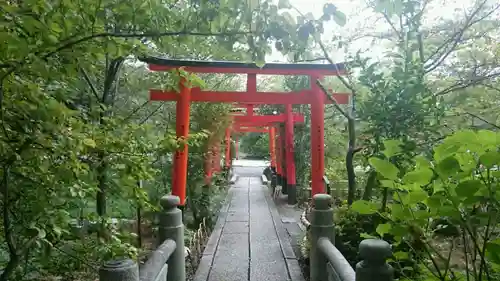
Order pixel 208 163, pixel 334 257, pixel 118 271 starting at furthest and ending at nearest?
pixel 208 163 → pixel 334 257 → pixel 118 271

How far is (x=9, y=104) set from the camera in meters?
1.48

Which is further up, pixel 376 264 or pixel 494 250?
pixel 494 250

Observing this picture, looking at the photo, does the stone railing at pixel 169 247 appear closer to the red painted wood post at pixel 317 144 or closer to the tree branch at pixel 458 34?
the tree branch at pixel 458 34

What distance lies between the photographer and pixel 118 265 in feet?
5.93

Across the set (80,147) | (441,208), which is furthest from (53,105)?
(441,208)

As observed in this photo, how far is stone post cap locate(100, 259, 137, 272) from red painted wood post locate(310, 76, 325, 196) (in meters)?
5.15

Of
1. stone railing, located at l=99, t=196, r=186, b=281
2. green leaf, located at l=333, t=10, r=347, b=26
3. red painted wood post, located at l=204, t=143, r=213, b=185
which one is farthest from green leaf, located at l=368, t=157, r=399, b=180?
red painted wood post, located at l=204, t=143, r=213, b=185

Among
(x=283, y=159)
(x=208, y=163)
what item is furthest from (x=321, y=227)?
(x=283, y=159)

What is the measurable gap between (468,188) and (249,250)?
5.37 meters

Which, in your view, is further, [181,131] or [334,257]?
[181,131]

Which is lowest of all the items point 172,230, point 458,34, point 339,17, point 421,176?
point 172,230

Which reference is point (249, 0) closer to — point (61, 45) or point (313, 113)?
point (61, 45)

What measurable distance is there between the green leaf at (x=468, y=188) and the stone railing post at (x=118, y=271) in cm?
142

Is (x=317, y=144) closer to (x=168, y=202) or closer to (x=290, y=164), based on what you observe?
(x=168, y=202)
